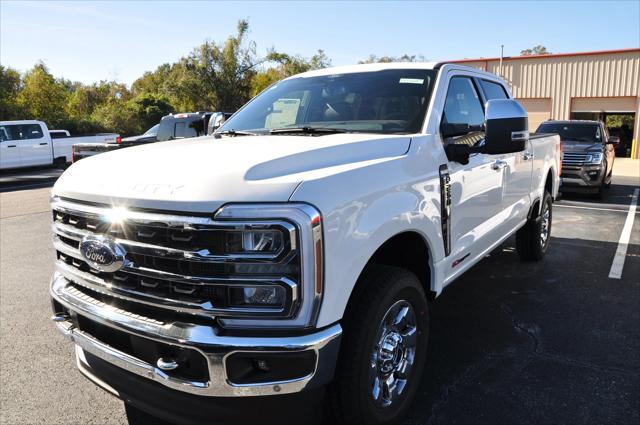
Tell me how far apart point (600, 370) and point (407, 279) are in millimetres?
1689

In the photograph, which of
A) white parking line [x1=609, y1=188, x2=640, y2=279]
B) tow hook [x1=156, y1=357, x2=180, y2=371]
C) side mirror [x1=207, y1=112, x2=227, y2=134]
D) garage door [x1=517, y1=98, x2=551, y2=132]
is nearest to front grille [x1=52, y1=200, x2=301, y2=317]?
tow hook [x1=156, y1=357, x2=180, y2=371]

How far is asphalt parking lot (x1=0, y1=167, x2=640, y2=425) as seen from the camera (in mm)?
2957

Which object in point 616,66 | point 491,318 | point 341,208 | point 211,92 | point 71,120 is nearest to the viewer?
point 341,208

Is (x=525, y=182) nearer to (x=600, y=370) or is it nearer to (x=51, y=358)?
(x=600, y=370)

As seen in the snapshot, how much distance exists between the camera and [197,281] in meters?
2.04

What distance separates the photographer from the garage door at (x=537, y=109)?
27000 millimetres

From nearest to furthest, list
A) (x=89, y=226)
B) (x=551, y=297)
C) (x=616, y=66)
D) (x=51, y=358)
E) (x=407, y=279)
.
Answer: (x=89, y=226) → (x=407, y=279) → (x=51, y=358) → (x=551, y=297) → (x=616, y=66)

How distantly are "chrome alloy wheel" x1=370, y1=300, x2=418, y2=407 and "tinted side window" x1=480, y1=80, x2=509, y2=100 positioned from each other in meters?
2.39

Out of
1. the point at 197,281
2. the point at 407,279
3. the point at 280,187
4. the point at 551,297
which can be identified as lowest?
the point at 551,297

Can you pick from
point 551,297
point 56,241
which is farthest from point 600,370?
point 56,241

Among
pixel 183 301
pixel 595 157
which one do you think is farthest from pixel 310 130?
pixel 595 157

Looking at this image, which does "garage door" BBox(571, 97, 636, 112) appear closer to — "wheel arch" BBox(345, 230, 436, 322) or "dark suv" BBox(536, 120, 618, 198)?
"dark suv" BBox(536, 120, 618, 198)

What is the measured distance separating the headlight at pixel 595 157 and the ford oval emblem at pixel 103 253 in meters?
10.8

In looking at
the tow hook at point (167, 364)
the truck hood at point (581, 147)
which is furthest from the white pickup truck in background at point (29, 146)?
the tow hook at point (167, 364)
